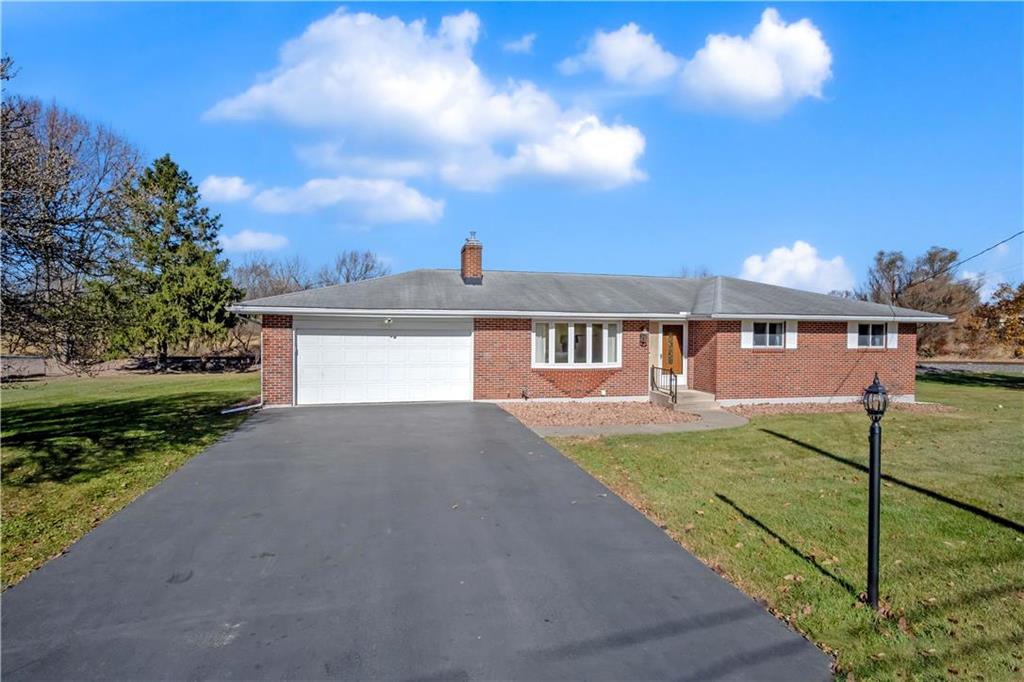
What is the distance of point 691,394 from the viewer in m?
15.4

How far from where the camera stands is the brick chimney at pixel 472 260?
17156mm

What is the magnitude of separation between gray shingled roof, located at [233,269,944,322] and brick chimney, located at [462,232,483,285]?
0.98ft

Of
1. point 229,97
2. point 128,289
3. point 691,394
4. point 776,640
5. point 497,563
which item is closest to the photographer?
point 776,640

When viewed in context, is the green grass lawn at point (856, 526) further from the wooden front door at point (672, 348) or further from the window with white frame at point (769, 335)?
the wooden front door at point (672, 348)

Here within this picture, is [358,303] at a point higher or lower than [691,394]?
higher

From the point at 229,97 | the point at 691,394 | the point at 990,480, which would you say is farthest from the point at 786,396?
the point at 229,97

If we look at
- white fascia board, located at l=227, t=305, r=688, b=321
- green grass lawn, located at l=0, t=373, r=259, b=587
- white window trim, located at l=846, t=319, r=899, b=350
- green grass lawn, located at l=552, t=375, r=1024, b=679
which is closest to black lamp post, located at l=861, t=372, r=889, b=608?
green grass lawn, located at l=552, t=375, r=1024, b=679

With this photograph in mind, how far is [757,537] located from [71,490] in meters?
8.08

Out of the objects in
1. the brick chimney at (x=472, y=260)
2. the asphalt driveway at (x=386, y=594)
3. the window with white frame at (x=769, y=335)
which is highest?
the brick chimney at (x=472, y=260)

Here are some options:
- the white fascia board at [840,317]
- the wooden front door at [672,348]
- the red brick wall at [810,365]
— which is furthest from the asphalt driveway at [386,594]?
the wooden front door at [672,348]

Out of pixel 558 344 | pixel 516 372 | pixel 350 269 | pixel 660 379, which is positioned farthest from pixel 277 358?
pixel 350 269

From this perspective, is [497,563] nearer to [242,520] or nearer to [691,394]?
[242,520]

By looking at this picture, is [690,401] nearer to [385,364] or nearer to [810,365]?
[810,365]

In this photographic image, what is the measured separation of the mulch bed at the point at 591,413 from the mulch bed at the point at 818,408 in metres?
2.04
